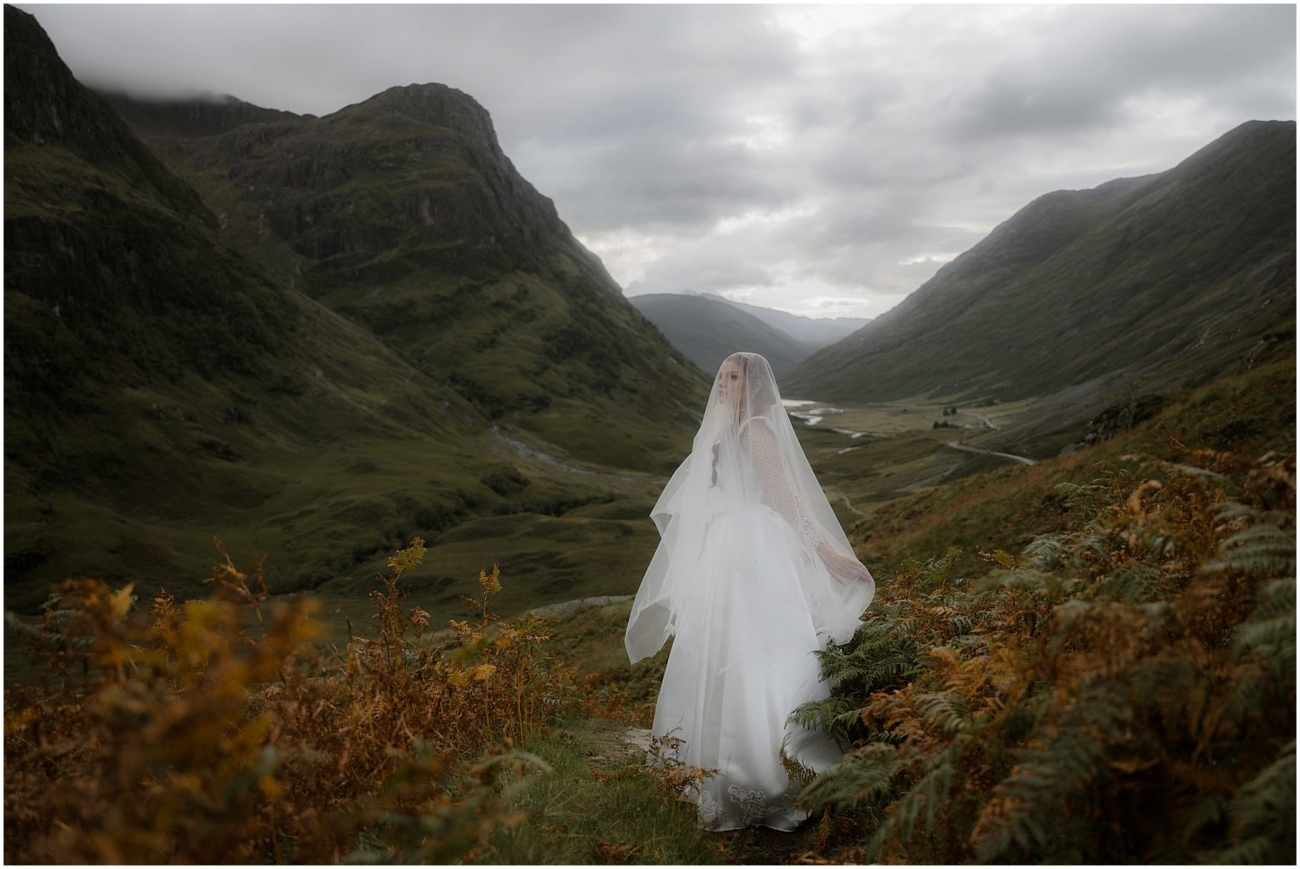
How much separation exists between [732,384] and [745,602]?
234 cm

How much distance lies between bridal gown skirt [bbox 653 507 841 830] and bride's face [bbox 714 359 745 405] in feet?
4.07

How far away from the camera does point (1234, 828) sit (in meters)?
2.69

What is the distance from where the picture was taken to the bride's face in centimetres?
771

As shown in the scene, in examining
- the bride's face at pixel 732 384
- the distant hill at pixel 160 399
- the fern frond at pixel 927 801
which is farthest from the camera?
the distant hill at pixel 160 399

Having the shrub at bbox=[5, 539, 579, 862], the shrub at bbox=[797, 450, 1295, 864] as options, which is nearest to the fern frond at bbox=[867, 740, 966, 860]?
the shrub at bbox=[797, 450, 1295, 864]

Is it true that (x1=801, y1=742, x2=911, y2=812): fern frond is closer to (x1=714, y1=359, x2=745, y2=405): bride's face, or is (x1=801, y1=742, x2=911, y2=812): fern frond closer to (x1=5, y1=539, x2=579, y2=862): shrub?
(x1=5, y1=539, x2=579, y2=862): shrub

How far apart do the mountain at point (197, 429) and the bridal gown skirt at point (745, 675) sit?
51.6 meters

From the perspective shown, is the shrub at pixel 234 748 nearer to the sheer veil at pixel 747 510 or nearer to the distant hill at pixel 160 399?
the sheer veil at pixel 747 510

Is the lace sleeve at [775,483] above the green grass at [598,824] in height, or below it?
above

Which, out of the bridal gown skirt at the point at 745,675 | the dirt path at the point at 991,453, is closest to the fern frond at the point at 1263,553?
the bridal gown skirt at the point at 745,675

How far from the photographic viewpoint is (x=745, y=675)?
634cm

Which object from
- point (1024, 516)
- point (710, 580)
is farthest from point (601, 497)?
point (710, 580)

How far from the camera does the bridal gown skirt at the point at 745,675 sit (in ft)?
19.4

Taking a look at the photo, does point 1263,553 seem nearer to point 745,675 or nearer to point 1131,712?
point 1131,712
